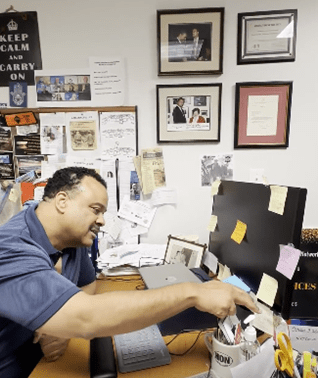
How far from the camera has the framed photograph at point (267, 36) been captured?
146 cm

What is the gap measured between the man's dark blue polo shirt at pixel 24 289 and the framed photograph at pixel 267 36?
126cm

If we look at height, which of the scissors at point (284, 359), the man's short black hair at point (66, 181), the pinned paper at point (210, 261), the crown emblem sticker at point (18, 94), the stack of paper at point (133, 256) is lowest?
the stack of paper at point (133, 256)

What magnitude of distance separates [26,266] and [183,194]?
1.03 metres

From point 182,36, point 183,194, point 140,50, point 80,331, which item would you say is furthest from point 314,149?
point 80,331

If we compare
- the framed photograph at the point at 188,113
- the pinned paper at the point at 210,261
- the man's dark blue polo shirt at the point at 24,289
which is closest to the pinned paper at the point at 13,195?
the man's dark blue polo shirt at the point at 24,289

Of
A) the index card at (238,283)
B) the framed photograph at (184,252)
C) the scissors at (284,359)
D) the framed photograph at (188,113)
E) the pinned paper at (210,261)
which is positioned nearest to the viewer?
the scissors at (284,359)

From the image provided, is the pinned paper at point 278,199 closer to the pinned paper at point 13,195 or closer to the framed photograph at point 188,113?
the framed photograph at point 188,113

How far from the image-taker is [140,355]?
885mm

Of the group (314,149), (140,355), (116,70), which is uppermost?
(116,70)

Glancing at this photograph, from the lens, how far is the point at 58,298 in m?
0.69

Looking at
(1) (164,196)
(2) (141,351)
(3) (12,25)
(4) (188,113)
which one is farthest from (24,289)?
(3) (12,25)

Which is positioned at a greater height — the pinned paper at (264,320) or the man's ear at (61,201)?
→ the man's ear at (61,201)

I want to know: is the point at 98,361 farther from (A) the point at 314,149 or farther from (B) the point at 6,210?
(A) the point at 314,149

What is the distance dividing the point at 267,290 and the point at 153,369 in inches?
16.2
